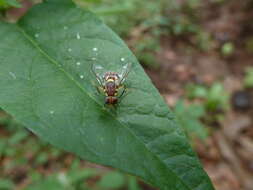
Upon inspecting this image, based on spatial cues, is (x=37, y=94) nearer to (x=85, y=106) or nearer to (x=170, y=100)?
(x=85, y=106)

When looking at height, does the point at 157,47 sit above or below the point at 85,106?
above

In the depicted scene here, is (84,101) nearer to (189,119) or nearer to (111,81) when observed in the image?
(111,81)

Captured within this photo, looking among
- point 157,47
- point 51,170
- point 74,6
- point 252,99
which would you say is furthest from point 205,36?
point 74,6

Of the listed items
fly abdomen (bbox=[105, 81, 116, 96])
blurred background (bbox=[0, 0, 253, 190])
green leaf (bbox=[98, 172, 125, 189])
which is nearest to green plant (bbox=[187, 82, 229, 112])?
blurred background (bbox=[0, 0, 253, 190])

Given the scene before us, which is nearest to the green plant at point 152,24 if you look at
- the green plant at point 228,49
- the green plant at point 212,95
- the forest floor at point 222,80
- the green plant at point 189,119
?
the forest floor at point 222,80

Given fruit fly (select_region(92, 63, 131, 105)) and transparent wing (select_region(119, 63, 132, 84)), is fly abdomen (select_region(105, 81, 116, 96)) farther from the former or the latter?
transparent wing (select_region(119, 63, 132, 84))

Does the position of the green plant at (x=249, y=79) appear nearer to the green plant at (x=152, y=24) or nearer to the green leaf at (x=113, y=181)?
the green plant at (x=152, y=24)
